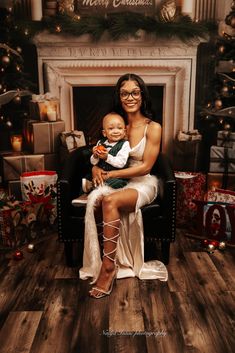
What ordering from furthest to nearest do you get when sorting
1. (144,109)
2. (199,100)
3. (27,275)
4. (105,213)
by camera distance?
(199,100) < (144,109) < (27,275) < (105,213)

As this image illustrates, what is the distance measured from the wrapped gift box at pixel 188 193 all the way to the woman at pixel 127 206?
0.66m

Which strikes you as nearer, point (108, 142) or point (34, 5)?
point (108, 142)

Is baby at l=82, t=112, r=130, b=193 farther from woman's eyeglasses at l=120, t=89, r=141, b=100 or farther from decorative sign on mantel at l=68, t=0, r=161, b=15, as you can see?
decorative sign on mantel at l=68, t=0, r=161, b=15

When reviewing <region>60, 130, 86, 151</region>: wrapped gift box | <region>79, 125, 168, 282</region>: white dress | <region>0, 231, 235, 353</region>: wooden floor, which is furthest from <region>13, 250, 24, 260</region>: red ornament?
<region>60, 130, 86, 151</region>: wrapped gift box

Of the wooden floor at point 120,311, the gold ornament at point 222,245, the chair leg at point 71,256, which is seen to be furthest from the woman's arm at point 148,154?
A: the gold ornament at point 222,245

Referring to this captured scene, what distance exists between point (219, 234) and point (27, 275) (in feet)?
5.45

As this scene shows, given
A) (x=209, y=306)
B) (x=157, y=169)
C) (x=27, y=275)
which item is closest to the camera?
(x=209, y=306)

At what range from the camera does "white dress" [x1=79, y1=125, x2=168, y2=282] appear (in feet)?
9.68

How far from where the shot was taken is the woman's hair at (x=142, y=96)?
3.16 metres

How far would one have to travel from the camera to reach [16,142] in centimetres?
441

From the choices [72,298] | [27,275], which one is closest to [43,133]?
[27,275]

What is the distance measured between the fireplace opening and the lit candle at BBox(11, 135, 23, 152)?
0.85 metres

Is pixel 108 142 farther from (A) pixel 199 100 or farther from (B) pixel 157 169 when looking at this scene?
(A) pixel 199 100

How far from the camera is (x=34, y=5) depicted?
4.38 m
